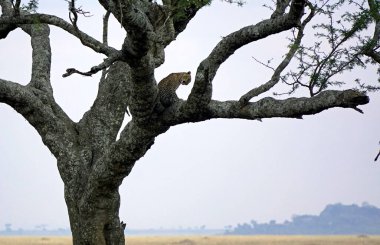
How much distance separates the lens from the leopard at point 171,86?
1087 centimetres

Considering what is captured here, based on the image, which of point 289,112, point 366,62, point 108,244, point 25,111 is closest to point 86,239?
point 108,244

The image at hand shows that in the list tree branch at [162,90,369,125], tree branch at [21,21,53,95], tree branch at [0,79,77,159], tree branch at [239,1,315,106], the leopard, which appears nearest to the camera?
tree branch at [162,90,369,125]

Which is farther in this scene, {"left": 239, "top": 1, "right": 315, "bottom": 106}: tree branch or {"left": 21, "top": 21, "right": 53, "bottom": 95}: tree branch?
{"left": 21, "top": 21, "right": 53, "bottom": 95}: tree branch

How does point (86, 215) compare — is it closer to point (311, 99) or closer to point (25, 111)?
point (25, 111)

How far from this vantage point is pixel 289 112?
33.5 feet

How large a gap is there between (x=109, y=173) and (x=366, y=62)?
6.08 metres

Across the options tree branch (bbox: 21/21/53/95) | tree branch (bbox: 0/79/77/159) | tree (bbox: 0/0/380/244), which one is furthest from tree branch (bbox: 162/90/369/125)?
tree branch (bbox: 21/21/53/95)

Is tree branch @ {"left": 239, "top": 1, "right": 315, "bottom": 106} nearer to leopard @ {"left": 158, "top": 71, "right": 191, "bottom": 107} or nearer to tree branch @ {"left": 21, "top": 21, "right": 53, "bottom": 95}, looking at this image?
leopard @ {"left": 158, "top": 71, "right": 191, "bottom": 107}

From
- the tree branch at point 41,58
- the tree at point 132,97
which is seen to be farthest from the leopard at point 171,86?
the tree branch at point 41,58

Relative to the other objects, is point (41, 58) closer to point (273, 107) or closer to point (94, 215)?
point (94, 215)

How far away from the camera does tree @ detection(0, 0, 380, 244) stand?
9633mm

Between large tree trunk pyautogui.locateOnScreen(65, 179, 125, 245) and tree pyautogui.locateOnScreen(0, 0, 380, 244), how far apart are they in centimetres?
2

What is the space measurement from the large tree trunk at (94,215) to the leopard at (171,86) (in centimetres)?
239

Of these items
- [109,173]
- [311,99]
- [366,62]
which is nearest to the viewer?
[311,99]
